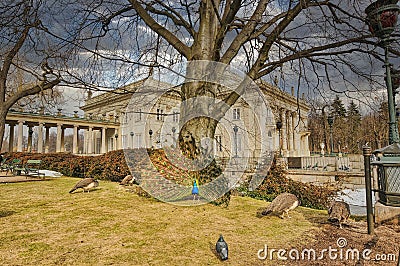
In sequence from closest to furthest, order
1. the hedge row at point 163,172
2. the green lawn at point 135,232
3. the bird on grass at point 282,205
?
the green lawn at point 135,232, the bird on grass at point 282,205, the hedge row at point 163,172

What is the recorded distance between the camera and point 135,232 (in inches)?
150

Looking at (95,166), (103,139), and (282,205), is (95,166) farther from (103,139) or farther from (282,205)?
(103,139)

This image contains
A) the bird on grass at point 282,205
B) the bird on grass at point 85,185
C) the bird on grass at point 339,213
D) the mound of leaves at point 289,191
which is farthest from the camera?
the mound of leaves at point 289,191

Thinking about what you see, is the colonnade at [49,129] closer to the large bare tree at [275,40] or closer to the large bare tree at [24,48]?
the large bare tree at [24,48]

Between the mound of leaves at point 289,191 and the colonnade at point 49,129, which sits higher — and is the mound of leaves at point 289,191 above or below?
below

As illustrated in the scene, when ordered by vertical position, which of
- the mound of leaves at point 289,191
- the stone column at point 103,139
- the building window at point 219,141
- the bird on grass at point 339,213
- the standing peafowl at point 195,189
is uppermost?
the stone column at point 103,139

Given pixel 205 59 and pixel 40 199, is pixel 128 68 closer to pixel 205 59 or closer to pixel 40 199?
pixel 205 59
